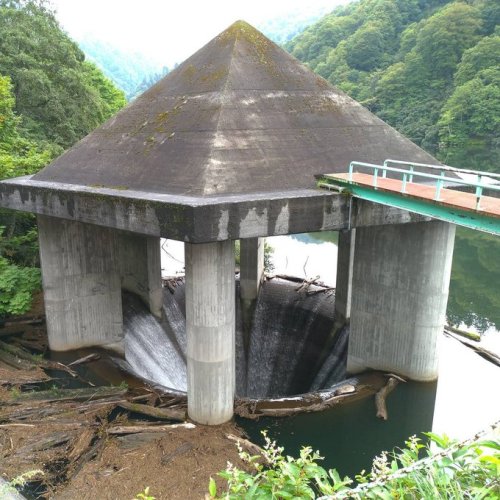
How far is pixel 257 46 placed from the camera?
47.1 ft

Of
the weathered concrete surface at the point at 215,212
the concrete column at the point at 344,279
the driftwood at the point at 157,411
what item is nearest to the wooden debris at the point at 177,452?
the driftwood at the point at 157,411

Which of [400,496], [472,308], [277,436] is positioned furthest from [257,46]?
[472,308]

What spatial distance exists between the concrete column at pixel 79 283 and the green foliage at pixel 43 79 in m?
10.2

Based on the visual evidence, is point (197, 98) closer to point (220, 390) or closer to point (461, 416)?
point (220, 390)

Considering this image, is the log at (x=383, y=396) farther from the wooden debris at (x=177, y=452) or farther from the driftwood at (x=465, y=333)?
the driftwood at (x=465, y=333)

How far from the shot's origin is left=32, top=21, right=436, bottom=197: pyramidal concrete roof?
1147cm

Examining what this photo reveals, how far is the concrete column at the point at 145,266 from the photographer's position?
19.5 metres

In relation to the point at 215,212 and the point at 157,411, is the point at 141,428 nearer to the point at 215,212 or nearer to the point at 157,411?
the point at 157,411

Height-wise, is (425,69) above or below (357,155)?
above

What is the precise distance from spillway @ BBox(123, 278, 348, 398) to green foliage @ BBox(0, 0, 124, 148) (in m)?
11.3

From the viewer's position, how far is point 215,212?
9727 mm

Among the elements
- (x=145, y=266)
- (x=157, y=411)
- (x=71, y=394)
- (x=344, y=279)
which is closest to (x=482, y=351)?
(x=344, y=279)

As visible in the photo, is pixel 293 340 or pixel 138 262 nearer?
pixel 293 340

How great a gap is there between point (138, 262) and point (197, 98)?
900cm
